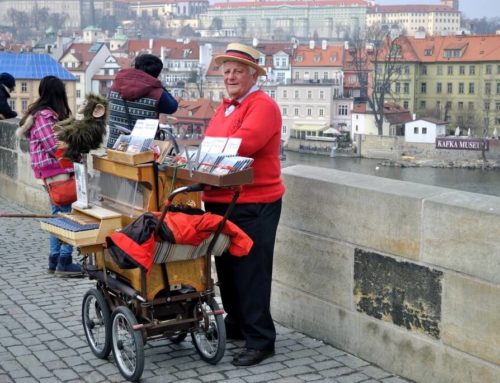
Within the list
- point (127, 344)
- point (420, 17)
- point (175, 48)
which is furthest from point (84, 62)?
point (420, 17)

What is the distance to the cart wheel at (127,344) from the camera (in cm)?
366

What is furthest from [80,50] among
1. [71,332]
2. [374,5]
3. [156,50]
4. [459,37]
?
[374,5]

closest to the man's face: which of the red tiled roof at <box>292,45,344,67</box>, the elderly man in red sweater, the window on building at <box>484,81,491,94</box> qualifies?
the elderly man in red sweater

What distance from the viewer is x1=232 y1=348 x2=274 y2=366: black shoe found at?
394 centimetres

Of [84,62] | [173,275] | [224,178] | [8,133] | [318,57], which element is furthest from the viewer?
[318,57]

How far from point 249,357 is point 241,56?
134cm

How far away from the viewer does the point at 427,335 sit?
12.3 feet

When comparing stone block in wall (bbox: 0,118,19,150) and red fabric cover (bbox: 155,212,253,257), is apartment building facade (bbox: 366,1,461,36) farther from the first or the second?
red fabric cover (bbox: 155,212,253,257)

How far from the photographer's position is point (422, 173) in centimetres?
6141

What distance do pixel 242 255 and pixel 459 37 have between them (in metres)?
76.7

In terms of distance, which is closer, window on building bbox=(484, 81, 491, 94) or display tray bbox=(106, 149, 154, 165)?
display tray bbox=(106, 149, 154, 165)

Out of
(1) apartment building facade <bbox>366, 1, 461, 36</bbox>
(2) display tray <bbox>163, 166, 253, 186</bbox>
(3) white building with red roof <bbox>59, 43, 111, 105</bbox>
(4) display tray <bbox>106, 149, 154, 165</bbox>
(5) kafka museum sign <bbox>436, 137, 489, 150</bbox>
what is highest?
(1) apartment building facade <bbox>366, 1, 461, 36</bbox>

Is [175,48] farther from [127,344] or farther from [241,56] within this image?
[127,344]

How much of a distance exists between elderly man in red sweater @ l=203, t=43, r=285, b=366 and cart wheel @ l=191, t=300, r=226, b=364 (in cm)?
12
